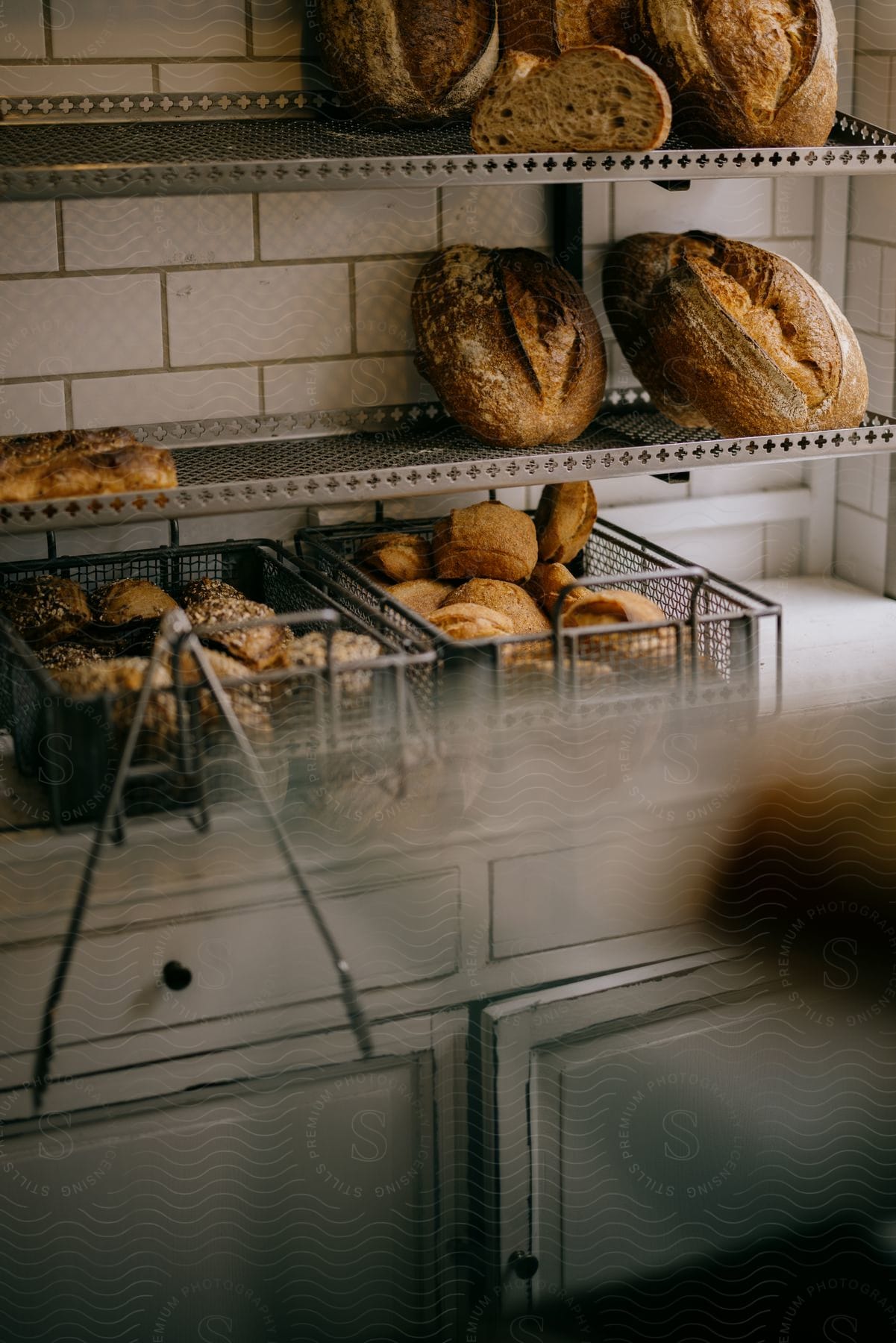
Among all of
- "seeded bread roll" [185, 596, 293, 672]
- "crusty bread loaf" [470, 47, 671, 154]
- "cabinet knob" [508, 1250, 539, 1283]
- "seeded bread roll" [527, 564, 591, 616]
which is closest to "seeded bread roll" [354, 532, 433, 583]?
A: "seeded bread roll" [527, 564, 591, 616]

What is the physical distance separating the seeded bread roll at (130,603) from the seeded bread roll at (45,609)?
0.08 feet

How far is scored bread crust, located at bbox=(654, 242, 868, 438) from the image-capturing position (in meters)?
1.63

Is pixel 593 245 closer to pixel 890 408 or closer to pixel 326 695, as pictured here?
pixel 890 408

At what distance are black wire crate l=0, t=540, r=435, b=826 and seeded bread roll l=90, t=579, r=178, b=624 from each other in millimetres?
32

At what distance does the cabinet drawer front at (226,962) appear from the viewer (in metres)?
1.26

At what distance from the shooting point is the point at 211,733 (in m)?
1.33

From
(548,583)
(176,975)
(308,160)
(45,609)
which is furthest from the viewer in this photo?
(548,583)

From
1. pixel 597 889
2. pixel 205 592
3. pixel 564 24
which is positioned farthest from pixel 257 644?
pixel 564 24

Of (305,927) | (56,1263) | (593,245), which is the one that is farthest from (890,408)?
(56,1263)

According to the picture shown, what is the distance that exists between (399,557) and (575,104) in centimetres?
53

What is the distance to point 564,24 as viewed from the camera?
62.4 inches

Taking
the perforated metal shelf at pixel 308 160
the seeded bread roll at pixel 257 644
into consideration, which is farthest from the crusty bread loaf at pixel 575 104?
the seeded bread roll at pixel 257 644

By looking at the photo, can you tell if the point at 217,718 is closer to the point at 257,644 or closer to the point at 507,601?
the point at 257,644

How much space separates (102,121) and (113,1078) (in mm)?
1045
